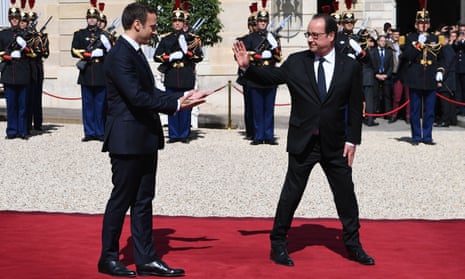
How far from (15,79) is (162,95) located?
8.98 meters

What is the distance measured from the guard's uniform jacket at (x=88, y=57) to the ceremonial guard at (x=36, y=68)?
0.62 metres

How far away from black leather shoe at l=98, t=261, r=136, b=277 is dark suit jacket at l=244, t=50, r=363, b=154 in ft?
4.62

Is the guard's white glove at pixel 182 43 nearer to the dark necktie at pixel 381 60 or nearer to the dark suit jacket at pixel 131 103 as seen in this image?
the dark necktie at pixel 381 60

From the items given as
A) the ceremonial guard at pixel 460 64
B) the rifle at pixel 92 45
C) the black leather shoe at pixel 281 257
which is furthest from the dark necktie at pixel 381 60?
the black leather shoe at pixel 281 257

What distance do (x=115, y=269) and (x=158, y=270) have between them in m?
0.28

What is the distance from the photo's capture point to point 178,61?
1502 centimetres

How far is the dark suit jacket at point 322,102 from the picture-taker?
718cm

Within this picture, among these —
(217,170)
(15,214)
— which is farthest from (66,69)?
(15,214)

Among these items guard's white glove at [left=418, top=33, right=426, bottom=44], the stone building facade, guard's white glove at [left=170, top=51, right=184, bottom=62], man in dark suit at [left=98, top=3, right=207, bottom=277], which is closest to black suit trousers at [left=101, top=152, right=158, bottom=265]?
man in dark suit at [left=98, top=3, right=207, bottom=277]

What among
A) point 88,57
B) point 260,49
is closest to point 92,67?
point 88,57

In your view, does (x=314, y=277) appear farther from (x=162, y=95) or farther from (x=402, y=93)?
(x=402, y=93)

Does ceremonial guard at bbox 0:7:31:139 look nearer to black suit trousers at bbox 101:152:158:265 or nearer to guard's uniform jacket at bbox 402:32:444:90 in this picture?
guard's uniform jacket at bbox 402:32:444:90

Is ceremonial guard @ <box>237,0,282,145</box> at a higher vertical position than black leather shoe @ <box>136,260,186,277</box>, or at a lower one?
higher

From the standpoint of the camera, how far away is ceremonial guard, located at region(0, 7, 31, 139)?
15.4 meters
